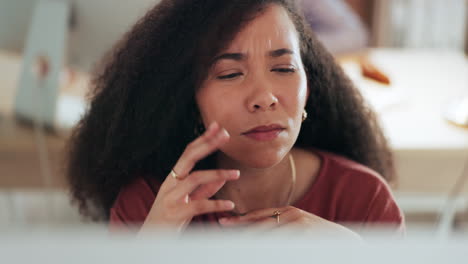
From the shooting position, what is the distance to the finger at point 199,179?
0.66 m

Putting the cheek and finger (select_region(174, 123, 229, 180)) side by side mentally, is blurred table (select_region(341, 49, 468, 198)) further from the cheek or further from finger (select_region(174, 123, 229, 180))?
finger (select_region(174, 123, 229, 180))

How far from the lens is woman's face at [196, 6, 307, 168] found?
2.34 feet

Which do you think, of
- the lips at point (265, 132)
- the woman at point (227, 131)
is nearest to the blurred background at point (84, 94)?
the woman at point (227, 131)

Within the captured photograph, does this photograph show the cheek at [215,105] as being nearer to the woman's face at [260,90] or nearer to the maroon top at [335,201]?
the woman's face at [260,90]

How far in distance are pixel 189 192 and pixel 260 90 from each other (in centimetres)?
14

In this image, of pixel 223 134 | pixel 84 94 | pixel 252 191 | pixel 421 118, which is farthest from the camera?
pixel 421 118

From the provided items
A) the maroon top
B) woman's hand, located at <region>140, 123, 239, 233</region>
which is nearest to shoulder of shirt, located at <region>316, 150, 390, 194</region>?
the maroon top

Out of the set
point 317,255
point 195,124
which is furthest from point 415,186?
point 317,255

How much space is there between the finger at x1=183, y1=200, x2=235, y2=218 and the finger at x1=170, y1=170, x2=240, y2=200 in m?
0.02

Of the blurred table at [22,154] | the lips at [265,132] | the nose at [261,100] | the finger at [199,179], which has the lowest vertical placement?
the blurred table at [22,154]

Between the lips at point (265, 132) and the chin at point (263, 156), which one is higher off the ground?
the lips at point (265, 132)

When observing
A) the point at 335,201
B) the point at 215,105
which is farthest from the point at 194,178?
the point at 335,201

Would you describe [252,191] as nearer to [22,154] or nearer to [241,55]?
[241,55]

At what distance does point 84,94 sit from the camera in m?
1.33
